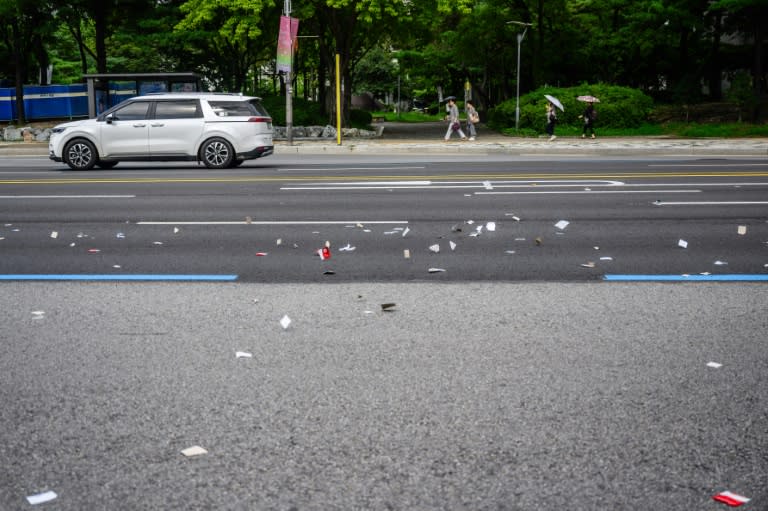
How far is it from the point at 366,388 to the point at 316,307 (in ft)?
6.02

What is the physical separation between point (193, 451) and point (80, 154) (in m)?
17.7

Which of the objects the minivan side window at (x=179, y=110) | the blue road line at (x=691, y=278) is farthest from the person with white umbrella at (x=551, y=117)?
the blue road line at (x=691, y=278)

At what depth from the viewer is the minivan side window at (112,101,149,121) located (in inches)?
771

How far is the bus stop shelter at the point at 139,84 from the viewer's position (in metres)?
28.3

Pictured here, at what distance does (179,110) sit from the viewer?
19562 millimetres

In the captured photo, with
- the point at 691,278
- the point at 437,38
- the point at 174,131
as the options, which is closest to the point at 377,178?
the point at 174,131

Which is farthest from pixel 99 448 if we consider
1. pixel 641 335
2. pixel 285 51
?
pixel 285 51

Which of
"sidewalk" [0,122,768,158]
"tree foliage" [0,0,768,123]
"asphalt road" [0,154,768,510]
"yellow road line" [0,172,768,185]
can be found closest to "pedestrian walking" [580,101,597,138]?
"sidewalk" [0,122,768,158]

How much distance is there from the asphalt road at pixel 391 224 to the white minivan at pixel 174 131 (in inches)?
58.5

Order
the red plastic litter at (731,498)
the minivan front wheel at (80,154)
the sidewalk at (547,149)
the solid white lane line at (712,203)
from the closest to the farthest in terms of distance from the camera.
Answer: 1. the red plastic litter at (731,498)
2. the solid white lane line at (712,203)
3. the minivan front wheel at (80,154)
4. the sidewalk at (547,149)

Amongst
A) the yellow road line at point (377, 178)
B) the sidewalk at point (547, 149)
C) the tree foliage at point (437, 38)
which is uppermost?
the tree foliage at point (437, 38)

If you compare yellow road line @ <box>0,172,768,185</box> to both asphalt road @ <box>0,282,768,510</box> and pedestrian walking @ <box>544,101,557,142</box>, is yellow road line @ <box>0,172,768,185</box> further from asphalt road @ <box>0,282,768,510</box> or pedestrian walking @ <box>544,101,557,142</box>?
pedestrian walking @ <box>544,101,557,142</box>

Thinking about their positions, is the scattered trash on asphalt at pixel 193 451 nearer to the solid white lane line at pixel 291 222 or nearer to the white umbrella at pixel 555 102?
the solid white lane line at pixel 291 222

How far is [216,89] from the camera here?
50.8 meters
